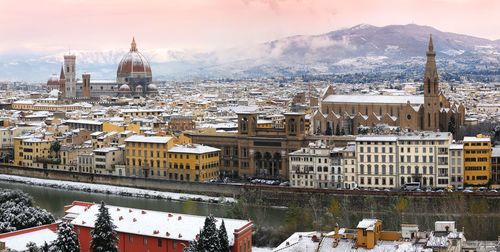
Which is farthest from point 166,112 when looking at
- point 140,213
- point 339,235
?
point 339,235

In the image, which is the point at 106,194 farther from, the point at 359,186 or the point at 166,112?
the point at 166,112

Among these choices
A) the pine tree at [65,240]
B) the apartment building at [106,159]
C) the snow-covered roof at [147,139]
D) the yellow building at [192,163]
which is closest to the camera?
the pine tree at [65,240]

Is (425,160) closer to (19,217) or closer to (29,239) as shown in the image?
(19,217)

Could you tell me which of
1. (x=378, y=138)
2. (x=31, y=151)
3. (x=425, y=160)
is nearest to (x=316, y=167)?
(x=378, y=138)

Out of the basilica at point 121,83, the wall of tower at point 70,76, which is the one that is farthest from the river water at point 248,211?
the wall of tower at point 70,76

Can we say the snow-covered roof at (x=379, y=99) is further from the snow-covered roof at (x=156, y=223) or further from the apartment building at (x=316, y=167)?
the snow-covered roof at (x=156, y=223)
